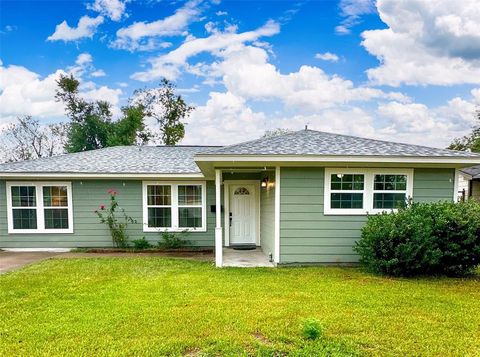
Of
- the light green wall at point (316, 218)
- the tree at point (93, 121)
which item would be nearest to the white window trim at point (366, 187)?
the light green wall at point (316, 218)

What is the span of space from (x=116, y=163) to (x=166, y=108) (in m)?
15.8

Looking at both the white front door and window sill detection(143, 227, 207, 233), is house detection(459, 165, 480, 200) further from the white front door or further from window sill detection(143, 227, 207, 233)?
window sill detection(143, 227, 207, 233)

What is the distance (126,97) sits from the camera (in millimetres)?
25109

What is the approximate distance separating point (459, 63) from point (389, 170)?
9829 mm

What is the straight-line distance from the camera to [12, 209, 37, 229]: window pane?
9.38m

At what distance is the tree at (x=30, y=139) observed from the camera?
25656 mm

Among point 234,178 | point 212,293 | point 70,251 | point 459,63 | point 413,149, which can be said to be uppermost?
point 459,63

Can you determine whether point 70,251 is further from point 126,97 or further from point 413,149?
point 126,97

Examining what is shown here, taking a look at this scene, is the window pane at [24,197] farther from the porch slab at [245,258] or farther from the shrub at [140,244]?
the porch slab at [245,258]

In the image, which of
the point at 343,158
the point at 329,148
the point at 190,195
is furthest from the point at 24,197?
the point at 343,158

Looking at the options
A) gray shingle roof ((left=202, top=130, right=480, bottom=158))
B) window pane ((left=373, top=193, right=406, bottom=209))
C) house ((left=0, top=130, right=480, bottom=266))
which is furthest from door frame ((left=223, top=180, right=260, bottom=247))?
window pane ((left=373, top=193, right=406, bottom=209))

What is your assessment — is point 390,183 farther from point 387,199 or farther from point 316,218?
point 316,218

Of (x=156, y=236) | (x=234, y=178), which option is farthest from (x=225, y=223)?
(x=156, y=236)

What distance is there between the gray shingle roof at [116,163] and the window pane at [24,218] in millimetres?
1273
